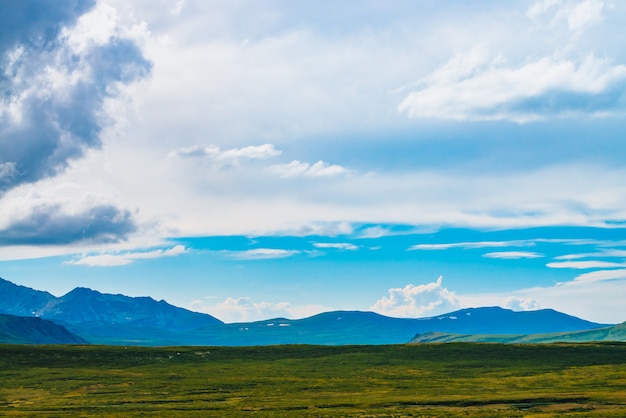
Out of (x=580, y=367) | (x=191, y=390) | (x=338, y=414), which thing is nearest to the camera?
(x=338, y=414)

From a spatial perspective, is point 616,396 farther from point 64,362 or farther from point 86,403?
point 64,362

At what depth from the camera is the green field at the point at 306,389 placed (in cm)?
11375

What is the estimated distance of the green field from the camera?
373ft

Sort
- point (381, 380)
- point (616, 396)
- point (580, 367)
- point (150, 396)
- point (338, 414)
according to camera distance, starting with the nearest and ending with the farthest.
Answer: point (338, 414) → point (616, 396) → point (150, 396) → point (381, 380) → point (580, 367)

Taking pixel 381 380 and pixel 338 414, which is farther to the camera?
pixel 381 380

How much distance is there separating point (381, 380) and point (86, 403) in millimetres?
68736

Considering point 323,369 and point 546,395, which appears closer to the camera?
point 546,395

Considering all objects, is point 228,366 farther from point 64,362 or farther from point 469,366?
point 469,366

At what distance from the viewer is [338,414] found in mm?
106625

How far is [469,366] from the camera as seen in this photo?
194 meters

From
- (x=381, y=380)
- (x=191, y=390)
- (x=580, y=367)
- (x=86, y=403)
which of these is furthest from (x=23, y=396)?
(x=580, y=367)

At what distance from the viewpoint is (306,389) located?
146250 millimetres

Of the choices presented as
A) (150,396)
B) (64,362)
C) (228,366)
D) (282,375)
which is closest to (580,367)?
(282,375)

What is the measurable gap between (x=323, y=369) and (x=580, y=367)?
6939 cm
